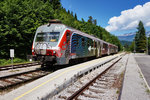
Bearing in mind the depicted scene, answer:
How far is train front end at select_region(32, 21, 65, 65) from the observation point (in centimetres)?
895

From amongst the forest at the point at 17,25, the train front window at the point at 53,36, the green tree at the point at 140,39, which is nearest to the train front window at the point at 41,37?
the train front window at the point at 53,36

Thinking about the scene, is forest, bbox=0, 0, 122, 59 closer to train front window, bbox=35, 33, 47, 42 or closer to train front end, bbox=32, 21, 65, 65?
train front window, bbox=35, 33, 47, 42

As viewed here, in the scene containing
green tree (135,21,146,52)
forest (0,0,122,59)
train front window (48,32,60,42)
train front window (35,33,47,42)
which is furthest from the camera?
green tree (135,21,146,52)

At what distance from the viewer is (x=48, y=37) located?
9742 millimetres

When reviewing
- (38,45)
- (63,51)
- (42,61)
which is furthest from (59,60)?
(38,45)

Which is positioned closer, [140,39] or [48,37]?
[48,37]

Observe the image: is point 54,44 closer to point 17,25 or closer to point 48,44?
point 48,44

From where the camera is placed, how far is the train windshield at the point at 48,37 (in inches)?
373

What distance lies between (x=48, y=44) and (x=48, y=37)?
2.28ft

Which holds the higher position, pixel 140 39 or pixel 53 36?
pixel 140 39

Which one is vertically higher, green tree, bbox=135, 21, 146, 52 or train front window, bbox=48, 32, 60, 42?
green tree, bbox=135, 21, 146, 52

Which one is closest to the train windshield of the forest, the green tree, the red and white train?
the red and white train

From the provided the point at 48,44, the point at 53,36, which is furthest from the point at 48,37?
the point at 48,44

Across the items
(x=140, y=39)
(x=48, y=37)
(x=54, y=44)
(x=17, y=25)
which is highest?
(x=140, y=39)
